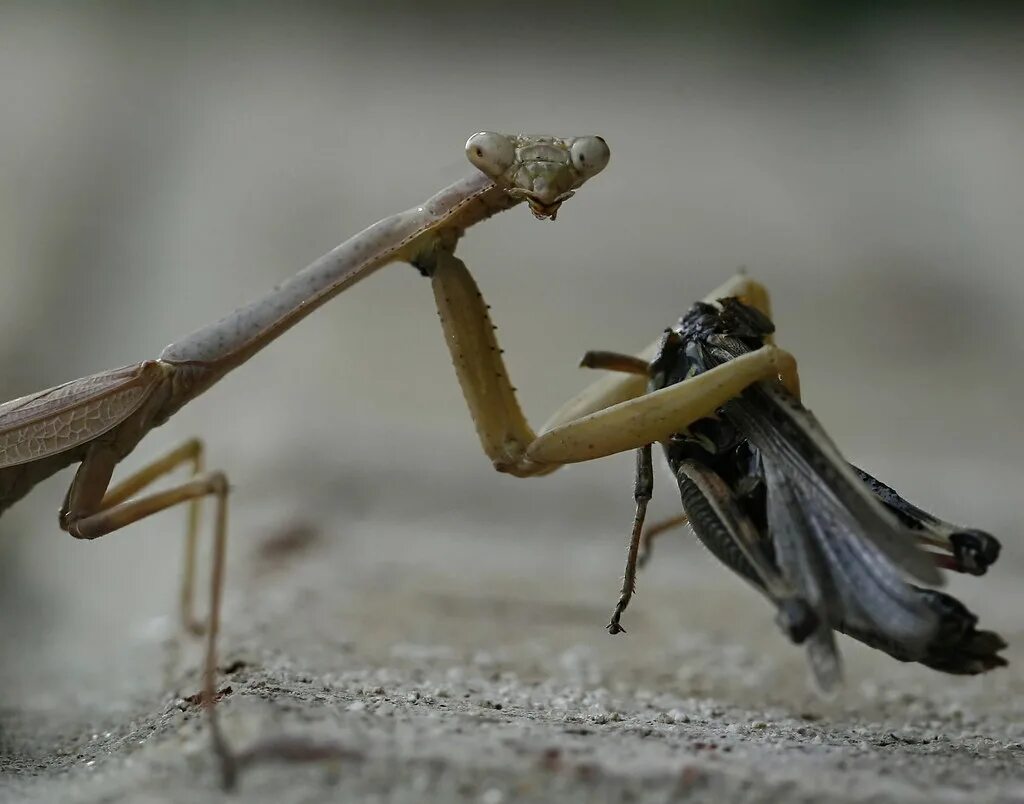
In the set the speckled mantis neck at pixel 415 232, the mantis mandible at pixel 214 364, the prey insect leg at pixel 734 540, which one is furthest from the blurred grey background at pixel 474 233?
the prey insect leg at pixel 734 540

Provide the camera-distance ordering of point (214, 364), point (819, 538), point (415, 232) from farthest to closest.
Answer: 1. point (214, 364)
2. point (415, 232)
3. point (819, 538)

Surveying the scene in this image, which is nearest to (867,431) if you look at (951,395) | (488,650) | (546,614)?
A: (951,395)

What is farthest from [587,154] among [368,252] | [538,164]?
[368,252]

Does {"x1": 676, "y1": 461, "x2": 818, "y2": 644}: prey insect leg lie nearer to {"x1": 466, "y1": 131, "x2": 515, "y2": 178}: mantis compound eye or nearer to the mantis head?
the mantis head

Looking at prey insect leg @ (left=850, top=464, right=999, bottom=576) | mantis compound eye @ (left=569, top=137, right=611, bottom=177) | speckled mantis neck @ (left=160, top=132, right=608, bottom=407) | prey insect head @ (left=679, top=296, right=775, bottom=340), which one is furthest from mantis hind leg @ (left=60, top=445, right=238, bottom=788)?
prey insect leg @ (left=850, top=464, right=999, bottom=576)

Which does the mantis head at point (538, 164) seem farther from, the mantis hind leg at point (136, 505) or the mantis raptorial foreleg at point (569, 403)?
the mantis hind leg at point (136, 505)

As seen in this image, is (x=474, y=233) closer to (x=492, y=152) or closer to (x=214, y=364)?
(x=214, y=364)

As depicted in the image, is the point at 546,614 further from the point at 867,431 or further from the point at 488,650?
the point at 867,431
